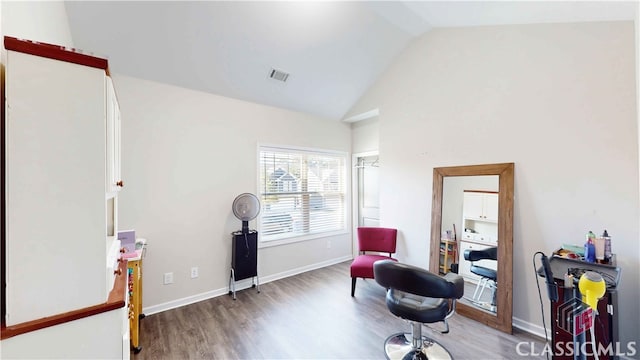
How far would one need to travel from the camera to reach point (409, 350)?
2047mm

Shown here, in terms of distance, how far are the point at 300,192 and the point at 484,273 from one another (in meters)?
2.50

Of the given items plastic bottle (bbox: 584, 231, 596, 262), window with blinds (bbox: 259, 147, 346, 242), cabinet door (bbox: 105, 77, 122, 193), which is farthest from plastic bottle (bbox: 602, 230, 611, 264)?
window with blinds (bbox: 259, 147, 346, 242)

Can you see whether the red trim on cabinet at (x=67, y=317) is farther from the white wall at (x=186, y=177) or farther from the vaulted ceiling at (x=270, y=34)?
the vaulted ceiling at (x=270, y=34)

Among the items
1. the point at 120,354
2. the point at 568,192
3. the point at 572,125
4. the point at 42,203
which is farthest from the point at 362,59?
the point at 120,354

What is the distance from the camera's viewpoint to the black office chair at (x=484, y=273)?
8.09 ft

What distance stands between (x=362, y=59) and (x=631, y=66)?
2.31 meters

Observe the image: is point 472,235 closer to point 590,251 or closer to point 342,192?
point 590,251

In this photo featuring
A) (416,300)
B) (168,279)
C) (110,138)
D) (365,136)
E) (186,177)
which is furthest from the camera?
(365,136)

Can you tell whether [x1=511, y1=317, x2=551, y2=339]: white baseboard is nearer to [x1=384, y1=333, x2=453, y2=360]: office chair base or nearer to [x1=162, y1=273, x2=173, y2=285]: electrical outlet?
[x1=384, y1=333, x2=453, y2=360]: office chair base

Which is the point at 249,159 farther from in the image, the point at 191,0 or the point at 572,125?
the point at 572,125

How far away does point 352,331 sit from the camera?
2.37 meters

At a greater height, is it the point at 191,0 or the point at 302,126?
the point at 191,0

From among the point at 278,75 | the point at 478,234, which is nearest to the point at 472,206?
the point at 478,234

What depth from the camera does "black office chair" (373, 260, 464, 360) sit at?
1.60 meters
